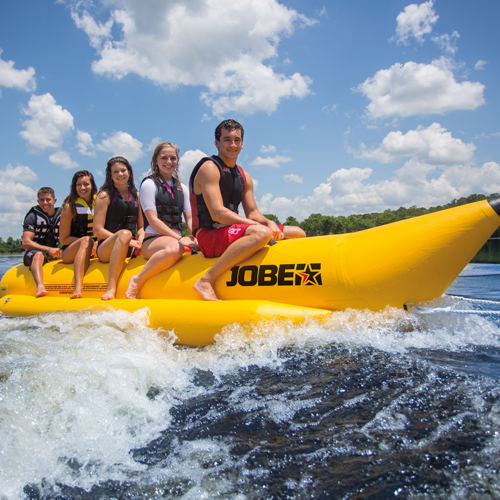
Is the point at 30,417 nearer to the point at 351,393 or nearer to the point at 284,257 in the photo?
the point at 351,393

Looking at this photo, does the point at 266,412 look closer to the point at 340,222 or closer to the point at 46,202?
Result: the point at 46,202

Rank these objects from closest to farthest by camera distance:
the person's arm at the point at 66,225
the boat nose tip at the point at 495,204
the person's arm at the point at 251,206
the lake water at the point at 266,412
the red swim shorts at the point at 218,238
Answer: the lake water at the point at 266,412
the boat nose tip at the point at 495,204
the red swim shorts at the point at 218,238
the person's arm at the point at 251,206
the person's arm at the point at 66,225

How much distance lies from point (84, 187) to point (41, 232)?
97 centimetres

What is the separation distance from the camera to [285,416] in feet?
4.86

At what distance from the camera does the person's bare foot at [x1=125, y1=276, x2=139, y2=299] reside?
10.1ft

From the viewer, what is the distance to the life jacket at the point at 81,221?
393cm

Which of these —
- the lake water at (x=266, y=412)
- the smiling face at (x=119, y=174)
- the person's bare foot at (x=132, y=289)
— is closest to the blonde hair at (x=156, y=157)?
the smiling face at (x=119, y=174)

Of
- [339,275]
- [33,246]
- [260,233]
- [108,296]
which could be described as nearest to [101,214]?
[108,296]

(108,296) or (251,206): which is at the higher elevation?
(251,206)

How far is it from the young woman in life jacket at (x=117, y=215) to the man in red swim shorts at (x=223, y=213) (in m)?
0.75

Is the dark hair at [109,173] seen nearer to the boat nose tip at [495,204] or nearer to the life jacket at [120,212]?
the life jacket at [120,212]

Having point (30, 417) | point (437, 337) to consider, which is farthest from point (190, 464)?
point (437, 337)

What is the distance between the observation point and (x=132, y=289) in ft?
10.1

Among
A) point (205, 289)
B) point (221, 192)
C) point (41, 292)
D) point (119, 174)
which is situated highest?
point (119, 174)
